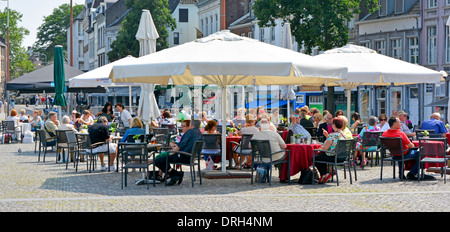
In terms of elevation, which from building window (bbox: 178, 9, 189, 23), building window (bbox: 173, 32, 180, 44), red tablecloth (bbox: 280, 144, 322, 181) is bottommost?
red tablecloth (bbox: 280, 144, 322, 181)

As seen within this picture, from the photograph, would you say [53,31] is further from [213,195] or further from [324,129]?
[213,195]

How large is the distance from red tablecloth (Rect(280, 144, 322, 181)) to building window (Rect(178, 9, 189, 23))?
73282mm

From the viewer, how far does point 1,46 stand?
13288 centimetres

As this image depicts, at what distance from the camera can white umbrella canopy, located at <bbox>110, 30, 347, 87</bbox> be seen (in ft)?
46.7

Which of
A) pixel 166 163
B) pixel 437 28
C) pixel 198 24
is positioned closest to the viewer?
pixel 166 163

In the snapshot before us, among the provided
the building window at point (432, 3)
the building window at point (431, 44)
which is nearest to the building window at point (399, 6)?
the building window at point (432, 3)

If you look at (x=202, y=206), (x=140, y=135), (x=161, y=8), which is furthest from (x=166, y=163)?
(x=161, y=8)

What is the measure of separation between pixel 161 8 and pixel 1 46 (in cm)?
6578

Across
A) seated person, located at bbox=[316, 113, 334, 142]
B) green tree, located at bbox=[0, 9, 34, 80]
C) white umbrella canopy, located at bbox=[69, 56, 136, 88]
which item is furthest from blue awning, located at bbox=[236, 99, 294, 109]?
green tree, located at bbox=[0, 9, 34, 80]

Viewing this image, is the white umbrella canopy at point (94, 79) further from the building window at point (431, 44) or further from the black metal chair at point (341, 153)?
the building window at point (431, 44)

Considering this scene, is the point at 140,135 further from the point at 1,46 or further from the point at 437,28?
the point at 1,46

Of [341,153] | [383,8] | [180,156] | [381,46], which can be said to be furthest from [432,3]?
[180,156]

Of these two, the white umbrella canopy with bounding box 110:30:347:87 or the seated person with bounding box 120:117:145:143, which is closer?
the white umbrella canopy with bounding box 110:30:347:87

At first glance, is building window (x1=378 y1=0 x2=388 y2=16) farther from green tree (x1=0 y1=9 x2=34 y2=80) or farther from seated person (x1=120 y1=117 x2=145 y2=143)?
green tree (x1=0 y1=9 x2=34 y2=80)
